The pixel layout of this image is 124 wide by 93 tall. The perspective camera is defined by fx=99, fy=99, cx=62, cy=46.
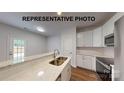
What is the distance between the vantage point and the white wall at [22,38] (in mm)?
1276

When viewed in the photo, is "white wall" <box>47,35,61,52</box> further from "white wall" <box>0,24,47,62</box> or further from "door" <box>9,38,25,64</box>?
"door" <box>9,38,25,64</box>

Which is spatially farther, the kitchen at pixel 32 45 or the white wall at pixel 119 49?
the kitchen at pixel 32 45

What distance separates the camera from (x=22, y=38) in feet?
4.65

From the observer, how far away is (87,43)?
3.35 metres

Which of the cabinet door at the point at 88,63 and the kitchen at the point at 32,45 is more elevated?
the kitchen at the point at 32,45

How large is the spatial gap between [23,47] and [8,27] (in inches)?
12.8

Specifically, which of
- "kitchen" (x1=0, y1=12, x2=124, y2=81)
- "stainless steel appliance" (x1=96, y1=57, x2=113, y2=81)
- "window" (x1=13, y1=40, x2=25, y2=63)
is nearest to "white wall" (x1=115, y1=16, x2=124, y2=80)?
"kitchen" (x1=0, y1=12, x2=124, y2=81)

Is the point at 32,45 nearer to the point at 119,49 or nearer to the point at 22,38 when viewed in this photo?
the point at 22,38

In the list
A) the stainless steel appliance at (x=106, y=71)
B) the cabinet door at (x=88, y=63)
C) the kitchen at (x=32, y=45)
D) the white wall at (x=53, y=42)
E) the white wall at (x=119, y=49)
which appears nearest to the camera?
the white wall at (x=119, y=49)

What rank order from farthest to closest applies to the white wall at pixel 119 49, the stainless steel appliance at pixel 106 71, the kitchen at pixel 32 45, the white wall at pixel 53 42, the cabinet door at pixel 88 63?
the cabinet door at pixel 88 63
the white wall at pixel 53 42
the stainless steel appliance at pixel 106 71
the kitchen at pixel 32 45
the white wall at pixel 119 49

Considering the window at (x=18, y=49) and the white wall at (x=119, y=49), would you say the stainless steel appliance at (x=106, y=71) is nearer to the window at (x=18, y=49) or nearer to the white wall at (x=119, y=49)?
the white wall at (x=119, y=49)

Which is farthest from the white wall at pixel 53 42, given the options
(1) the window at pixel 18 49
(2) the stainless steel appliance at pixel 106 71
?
(2) the stainless steel appliance at pixel 106 71
